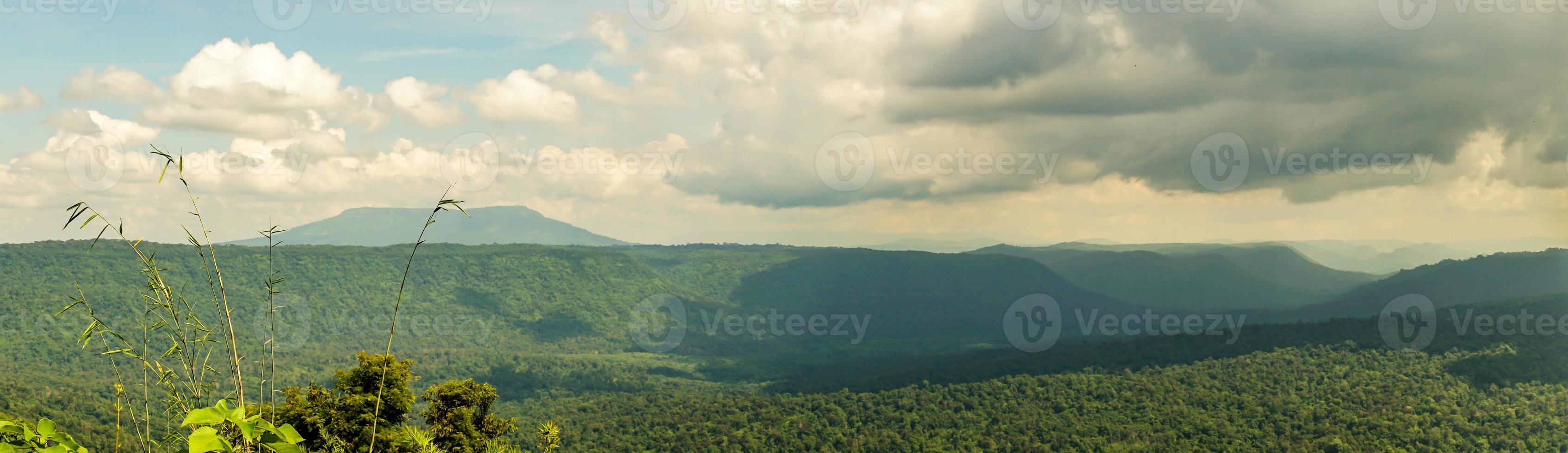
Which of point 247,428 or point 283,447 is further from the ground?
point 247,428

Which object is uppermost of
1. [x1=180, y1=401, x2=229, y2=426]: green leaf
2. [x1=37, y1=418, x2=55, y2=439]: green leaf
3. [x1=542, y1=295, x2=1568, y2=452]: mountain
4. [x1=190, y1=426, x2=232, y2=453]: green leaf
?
[x1=180, y1=401, x2=229, y2=426]: green leaf

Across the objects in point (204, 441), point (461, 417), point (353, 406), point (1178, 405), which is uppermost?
point (204, 441)

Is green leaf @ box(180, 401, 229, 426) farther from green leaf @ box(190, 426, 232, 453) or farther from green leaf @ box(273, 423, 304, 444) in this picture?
green leaf @ box(273, 423, 304, 444)

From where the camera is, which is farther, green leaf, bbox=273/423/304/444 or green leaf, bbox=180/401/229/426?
green leaf, bbox=273/423/304/444

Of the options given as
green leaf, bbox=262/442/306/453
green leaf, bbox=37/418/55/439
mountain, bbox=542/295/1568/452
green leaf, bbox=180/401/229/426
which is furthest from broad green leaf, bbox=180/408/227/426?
mountain, bbox=542/295/1568/452

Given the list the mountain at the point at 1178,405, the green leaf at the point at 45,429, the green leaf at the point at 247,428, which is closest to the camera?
the green leaf at the point at 247,428

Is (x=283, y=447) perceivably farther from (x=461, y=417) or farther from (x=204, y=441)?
(x=461, y=417)

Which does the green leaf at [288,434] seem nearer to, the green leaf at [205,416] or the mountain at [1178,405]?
the green leaf at [205,416]

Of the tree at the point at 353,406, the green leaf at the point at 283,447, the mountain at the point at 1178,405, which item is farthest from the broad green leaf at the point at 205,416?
the mountain at the point at 1178,405

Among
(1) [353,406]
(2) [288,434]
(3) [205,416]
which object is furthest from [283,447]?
(1) [353,406]
